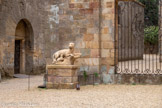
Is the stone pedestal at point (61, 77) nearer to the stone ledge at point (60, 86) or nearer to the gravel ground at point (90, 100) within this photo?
the stone ledge at point (60, 86)

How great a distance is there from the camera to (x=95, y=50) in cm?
Result: 903

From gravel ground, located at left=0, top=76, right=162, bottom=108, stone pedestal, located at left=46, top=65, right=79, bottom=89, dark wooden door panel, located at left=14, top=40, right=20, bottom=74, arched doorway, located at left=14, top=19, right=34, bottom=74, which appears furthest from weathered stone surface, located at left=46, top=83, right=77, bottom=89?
arched doorway, located at left=14, top=19, right=34, bottom=74

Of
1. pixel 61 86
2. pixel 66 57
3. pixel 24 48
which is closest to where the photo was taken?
pixel 61 86

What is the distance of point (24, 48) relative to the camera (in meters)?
15.3

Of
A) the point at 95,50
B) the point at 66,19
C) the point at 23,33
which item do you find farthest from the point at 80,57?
the point at 23,33

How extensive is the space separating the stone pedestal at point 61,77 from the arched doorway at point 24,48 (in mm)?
7162

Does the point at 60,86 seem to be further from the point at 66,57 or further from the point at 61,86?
the point at 66,57

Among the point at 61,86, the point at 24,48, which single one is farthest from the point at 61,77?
the point at 24,48

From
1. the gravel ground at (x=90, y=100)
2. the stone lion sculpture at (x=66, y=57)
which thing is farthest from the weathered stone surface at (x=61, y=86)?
the stone lion sculpture at (x=66, y=57)

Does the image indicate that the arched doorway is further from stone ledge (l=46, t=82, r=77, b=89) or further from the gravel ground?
the gravel ground

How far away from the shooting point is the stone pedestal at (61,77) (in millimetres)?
7906

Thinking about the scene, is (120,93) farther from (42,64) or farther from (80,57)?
(42,64)

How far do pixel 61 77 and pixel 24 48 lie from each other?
25.8ft

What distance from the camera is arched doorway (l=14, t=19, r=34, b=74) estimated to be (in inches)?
587
